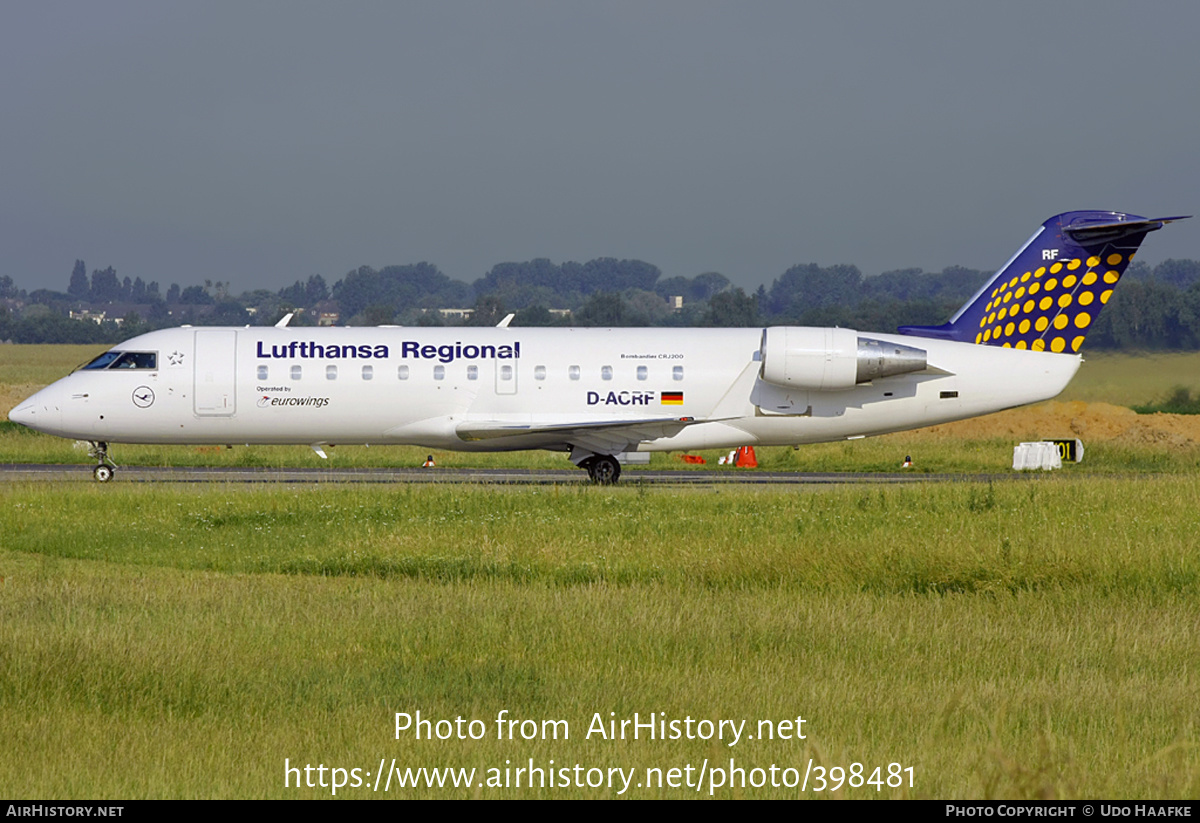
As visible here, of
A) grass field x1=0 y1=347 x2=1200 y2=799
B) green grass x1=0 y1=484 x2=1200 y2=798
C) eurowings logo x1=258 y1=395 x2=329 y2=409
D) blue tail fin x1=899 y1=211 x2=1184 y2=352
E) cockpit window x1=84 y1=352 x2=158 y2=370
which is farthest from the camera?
blue tail fin x1=899 y1=211 x2=1184 y2=352

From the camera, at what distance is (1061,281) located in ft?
96.2

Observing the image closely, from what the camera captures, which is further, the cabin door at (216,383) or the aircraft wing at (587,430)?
the cabin door at (216,383)

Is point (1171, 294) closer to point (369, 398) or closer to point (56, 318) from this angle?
point (369, 398)

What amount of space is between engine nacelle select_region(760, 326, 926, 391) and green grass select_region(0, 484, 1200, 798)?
319 inches

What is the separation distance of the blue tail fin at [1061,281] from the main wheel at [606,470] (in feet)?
27.8

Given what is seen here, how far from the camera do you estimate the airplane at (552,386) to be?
91.7ft

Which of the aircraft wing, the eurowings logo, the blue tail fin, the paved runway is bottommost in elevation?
the paved runway

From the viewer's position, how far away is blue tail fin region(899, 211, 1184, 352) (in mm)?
29156

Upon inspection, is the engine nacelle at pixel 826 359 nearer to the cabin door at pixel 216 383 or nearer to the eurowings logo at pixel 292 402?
the eurowings logo at pixel 292 402

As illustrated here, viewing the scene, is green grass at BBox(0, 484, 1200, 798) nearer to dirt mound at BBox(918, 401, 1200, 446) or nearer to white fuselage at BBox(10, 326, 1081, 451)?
white fuselage at BBox(10, 326, 1081, 451)

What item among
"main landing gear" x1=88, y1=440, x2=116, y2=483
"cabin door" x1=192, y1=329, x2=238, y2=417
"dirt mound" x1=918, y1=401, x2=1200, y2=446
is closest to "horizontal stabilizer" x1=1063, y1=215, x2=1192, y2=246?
"dirt mound" x1=918, y1=401, x2=1200, y2=446

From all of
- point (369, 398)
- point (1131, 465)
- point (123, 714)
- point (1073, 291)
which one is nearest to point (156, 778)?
point (123, 714)

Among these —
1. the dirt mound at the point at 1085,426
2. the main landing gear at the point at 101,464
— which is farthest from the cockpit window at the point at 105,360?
the dirt mound at the point at 1085,426

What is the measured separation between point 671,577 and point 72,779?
27.5ft
